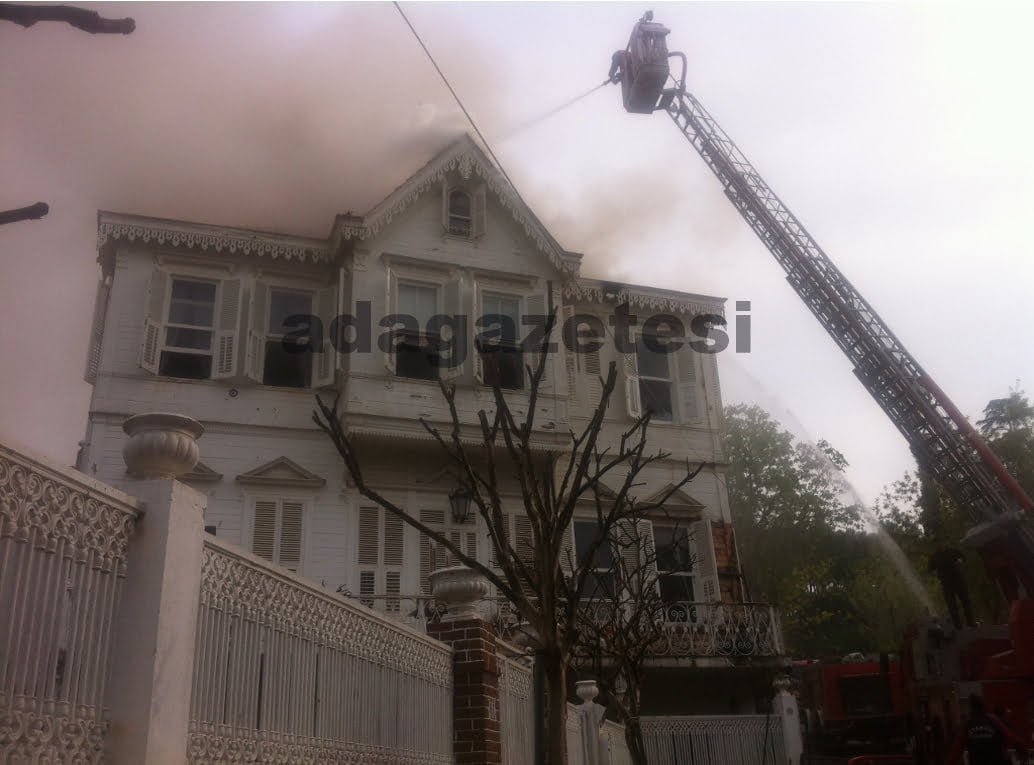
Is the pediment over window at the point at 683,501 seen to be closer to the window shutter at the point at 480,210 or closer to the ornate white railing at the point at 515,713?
Result: the window shutter at the point at 480,210

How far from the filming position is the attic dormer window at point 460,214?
1886cm

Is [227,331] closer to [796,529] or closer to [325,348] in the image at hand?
[325,348]

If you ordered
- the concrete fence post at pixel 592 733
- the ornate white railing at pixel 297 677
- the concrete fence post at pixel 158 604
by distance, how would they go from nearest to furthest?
the concrete fence post at pixel 158 604 → the ornate white railing at pixel 297 677 → the concrete fence post at pixel 592 733

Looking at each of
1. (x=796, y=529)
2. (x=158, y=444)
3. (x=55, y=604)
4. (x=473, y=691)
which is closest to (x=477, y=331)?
(x=473, y=691)

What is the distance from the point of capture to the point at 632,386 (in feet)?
62.8

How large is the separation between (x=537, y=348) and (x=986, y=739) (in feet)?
33.9

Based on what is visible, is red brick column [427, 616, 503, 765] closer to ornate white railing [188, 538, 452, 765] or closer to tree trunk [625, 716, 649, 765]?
ornate white railing [188, 538, 452, 765]

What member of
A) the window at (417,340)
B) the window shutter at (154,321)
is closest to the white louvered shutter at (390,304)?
the window at (417,340)

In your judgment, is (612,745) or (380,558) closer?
(612,745)

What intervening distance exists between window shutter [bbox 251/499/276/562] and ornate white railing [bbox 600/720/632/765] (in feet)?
21.2

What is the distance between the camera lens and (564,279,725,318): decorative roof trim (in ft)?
65.0

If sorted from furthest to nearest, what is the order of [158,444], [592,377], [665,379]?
A: 1. [665,379]
2. [592,377]
3. [158,444]

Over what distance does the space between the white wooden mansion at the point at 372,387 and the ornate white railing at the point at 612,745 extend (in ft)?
8.69

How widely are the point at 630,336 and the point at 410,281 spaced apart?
5.18 m
